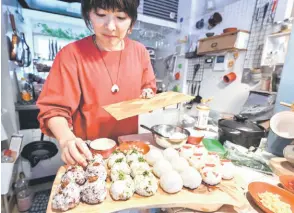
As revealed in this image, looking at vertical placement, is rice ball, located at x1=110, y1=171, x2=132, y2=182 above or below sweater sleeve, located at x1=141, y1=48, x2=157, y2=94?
below

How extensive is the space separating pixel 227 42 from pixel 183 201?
1.91 meters

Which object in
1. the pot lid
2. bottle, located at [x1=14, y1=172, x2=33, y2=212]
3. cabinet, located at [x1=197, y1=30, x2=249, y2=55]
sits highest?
cabinet, located at [x1=197, y1=30, x2=249, y2=55]

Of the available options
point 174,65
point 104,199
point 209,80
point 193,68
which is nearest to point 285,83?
point 104,199


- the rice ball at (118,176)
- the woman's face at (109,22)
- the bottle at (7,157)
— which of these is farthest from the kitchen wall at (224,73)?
the bottle at (7,157)

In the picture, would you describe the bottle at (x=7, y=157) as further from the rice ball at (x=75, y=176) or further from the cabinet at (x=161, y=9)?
the cabinet at (x=161, y=9)

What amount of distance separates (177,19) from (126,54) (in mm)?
2298

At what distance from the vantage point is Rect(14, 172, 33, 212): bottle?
1.59 metres

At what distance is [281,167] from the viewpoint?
0.76 meters

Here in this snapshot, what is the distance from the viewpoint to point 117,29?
2.31 ft

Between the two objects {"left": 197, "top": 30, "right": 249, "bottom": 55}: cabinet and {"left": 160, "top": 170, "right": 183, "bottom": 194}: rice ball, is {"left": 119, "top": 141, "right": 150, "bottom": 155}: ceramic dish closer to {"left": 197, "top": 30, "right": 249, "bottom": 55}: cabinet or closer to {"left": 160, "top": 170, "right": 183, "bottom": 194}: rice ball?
{"left": 160, "top": 170, "right": 183, "bottom": 194}: rice ball

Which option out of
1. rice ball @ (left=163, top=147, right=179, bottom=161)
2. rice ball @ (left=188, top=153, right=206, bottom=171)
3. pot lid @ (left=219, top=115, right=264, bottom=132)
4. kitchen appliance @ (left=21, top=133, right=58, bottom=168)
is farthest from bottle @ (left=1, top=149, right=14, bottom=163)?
pot lid @ (left=219, top=115, right=264, bottom=132)

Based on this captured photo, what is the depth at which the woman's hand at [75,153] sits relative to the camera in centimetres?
53

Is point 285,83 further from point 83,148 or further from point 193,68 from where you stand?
point 193,68

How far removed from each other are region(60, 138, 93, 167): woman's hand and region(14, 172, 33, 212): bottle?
1580mm
